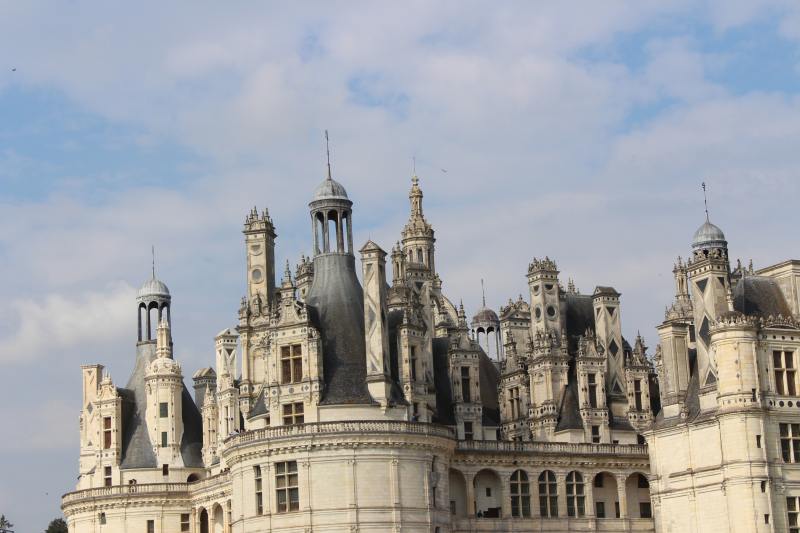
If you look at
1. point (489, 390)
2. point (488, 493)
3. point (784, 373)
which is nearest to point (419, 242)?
point (489, 390)

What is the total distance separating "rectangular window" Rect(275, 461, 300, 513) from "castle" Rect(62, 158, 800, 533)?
0.10m

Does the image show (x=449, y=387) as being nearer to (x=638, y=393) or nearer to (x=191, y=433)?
(x=638, y=393)

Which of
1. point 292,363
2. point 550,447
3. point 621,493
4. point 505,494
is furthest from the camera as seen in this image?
point 621,493

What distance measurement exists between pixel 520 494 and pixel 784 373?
1463 centimetres

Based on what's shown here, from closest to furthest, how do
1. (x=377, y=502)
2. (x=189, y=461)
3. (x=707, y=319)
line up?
(x=377, y=502) → (x=707, y=319) → (x=189, y=461)

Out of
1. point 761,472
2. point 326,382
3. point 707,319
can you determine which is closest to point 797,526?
point 761,472

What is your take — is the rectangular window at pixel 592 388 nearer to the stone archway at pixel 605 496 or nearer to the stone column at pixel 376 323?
the stone archway at pixel 605 496

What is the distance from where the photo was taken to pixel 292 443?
68000 mm

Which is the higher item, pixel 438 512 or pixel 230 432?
pixel 230 432

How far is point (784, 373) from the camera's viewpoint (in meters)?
71.1

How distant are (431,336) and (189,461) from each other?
16.6m

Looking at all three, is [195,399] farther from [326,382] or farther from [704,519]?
[704,519]

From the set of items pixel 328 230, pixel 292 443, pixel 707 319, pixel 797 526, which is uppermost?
pixel 328 230

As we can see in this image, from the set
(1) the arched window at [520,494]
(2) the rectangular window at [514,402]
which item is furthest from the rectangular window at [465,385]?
(1) the arched window at [520,494]
